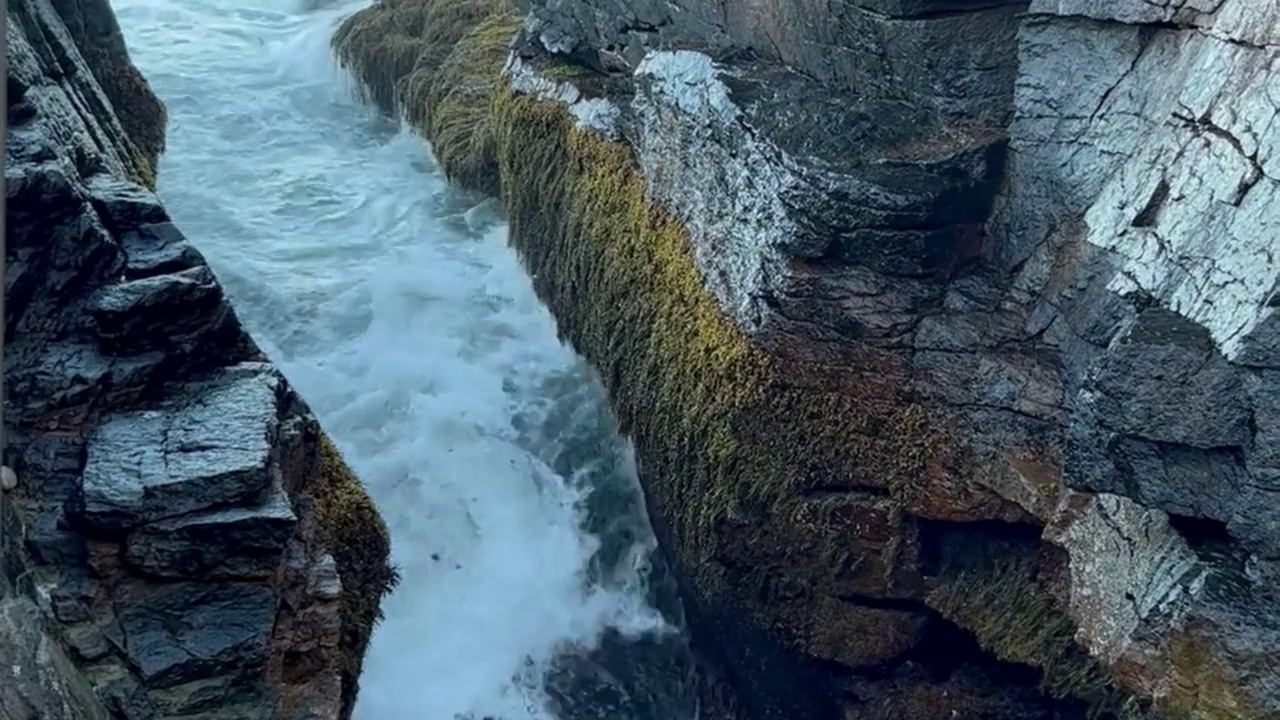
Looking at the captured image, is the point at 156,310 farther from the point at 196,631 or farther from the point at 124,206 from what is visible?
the point at 196,631

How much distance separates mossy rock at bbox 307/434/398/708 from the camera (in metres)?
4.80

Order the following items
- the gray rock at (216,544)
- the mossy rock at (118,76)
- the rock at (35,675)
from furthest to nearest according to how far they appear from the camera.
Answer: the mossy rock at (118,76) → the gray rock at (216,544) → the rock at (35,675)

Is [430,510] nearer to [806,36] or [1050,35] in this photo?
[806,36]

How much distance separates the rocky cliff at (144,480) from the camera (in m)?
3.69

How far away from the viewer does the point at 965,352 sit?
5336 millimetres

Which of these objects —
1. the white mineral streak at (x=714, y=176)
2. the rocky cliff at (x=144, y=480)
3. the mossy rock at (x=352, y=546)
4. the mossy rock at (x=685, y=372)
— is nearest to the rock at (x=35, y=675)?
the rocky cliff at (x=144, y=480)

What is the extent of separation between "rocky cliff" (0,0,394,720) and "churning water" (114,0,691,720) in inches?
66.2

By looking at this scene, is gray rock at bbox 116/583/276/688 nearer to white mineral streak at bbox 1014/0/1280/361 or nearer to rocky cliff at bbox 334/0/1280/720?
rocky cliff at bbox 334/0/1280/720

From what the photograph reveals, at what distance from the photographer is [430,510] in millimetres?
7109

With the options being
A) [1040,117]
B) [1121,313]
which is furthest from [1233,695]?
[1040,117]

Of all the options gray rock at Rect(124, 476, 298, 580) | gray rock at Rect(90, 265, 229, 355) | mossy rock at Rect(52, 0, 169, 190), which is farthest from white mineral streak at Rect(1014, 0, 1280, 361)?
mossy rock at Rect(52, 0, 169, 190)

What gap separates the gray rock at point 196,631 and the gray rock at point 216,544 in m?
0.06

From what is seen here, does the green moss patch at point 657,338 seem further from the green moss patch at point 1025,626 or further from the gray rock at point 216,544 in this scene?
the gray rock at point 216,544

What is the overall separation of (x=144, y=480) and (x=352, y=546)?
1.39 meters
